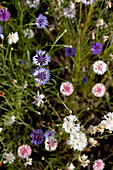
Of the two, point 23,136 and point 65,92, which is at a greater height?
point 65,92

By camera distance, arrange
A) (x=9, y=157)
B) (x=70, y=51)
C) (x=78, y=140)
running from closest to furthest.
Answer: (x=78, y=140) < (x=9, y=157) < (x=70, y=51)

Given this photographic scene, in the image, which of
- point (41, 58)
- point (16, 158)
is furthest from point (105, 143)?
point (41, 58)

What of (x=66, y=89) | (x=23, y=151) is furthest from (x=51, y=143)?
(x=66, y=89)

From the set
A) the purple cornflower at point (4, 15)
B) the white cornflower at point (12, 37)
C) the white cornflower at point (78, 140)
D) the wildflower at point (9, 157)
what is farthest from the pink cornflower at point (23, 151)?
the purple cornflower at point (4, 15)

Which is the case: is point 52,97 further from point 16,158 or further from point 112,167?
point 112,167

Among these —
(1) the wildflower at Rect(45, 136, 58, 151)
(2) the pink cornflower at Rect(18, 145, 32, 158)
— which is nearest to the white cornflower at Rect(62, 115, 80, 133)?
(1) the wildflower at Rect(45, 136, 58, 151)

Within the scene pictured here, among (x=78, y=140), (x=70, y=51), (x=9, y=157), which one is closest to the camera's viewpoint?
(x=78, y=140)

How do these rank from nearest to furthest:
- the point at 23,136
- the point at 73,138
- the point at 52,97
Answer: the point at 73,138
the point at 23,136
the point at 52,97

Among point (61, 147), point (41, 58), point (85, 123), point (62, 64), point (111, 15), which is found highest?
point (111, 15)

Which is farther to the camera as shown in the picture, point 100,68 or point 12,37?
point 100,68

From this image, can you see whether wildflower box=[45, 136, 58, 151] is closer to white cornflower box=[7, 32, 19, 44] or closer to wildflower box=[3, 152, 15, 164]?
wildflower box=[3, 152, 15, 164]

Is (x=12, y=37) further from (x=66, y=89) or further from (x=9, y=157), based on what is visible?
(x=9, y=157)
